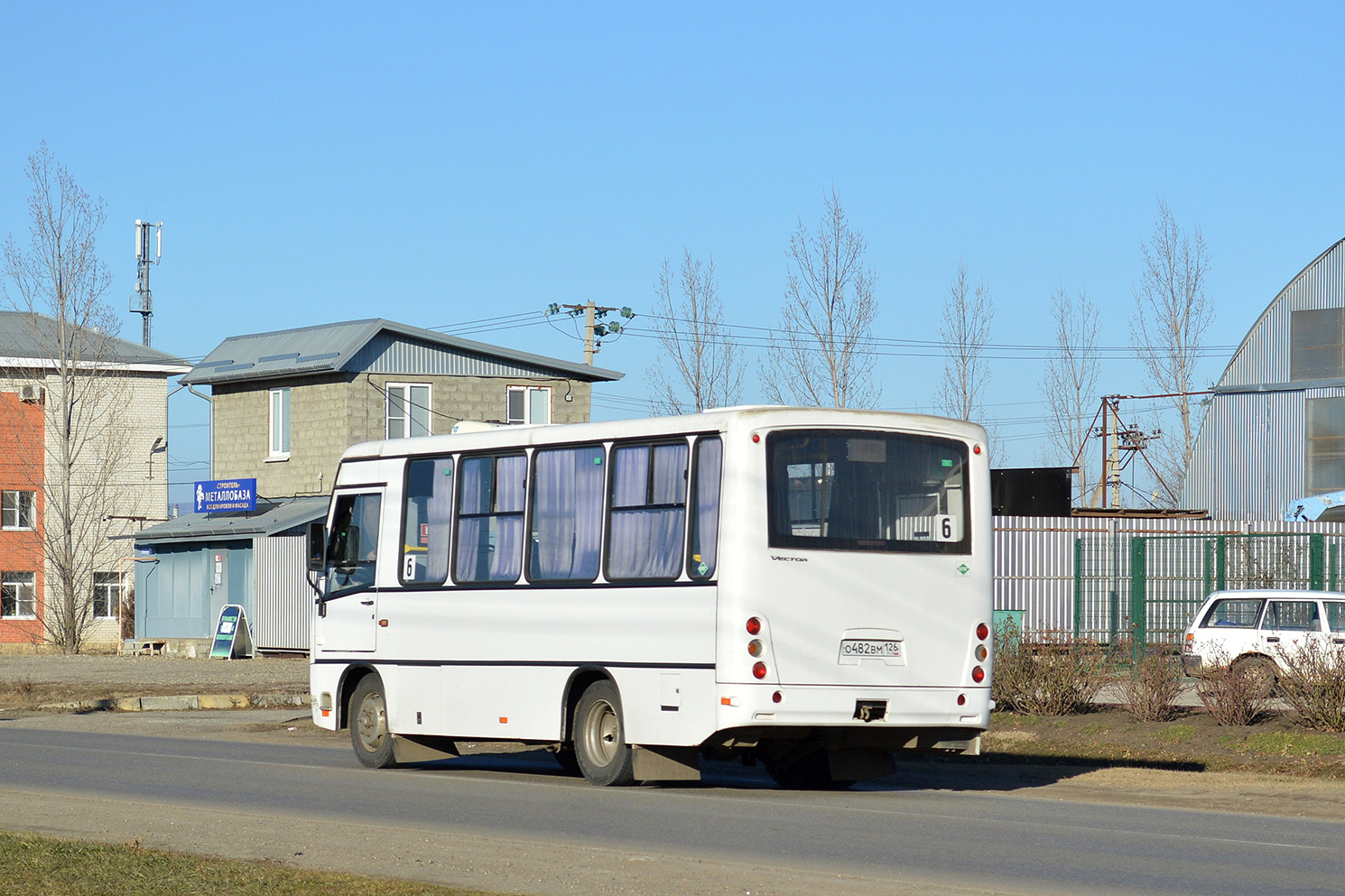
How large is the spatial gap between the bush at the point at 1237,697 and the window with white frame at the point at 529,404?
33816 millimetres

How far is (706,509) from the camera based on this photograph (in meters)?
13.8

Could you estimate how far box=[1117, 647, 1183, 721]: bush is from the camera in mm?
19406

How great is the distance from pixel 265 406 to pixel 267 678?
17535mm

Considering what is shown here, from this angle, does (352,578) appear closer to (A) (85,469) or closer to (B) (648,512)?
(B) (648,512)

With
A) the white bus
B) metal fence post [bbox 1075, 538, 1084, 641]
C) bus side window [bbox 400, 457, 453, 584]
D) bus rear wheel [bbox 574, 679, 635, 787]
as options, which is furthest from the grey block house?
bus rear wheel [bbox 574, 679, 635, 787]

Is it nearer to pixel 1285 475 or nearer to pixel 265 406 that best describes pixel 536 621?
pixel 1285 475

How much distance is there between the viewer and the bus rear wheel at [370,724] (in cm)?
1681

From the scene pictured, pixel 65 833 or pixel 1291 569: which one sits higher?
pixel 1291 569

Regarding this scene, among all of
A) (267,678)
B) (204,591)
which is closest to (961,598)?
(267,678)

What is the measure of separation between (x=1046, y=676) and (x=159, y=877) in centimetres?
1322

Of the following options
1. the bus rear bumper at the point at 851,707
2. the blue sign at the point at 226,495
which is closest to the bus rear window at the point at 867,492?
the bus rear bumper at the point at 851,707

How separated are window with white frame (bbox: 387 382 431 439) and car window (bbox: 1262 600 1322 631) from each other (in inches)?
1131

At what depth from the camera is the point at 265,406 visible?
50.5 metres

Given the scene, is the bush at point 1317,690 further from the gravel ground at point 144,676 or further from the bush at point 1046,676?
the gravel ground at point 144,676
